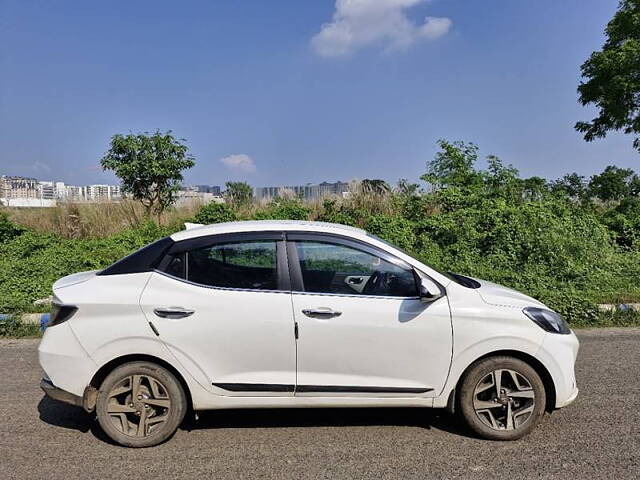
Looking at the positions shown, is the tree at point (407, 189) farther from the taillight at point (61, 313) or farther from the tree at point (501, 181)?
the taillight at point (61, 313)

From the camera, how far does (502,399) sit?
3.38m

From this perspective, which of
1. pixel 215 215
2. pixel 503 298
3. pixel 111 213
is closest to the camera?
pixel 503 298

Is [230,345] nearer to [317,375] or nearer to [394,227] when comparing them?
[317,375]

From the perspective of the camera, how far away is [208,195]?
15047 millimetres

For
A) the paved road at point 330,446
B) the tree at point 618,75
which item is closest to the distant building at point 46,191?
the paved road at point 330,446

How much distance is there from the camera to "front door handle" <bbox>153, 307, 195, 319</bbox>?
3260 millimetres

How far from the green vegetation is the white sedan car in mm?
3718

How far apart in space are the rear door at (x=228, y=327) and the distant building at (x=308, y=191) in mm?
10339

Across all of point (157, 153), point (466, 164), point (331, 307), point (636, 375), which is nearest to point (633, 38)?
point (466, 164)

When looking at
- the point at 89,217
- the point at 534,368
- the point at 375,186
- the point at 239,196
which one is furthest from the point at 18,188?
the point at 534,368

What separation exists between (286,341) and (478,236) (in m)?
7.36

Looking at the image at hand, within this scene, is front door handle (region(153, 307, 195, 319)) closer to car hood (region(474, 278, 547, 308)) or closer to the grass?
car hood (region(474, 278, 547, 308))

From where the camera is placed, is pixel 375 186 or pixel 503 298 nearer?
pixel 503 298

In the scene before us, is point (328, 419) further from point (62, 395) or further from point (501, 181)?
point (501, 181)
